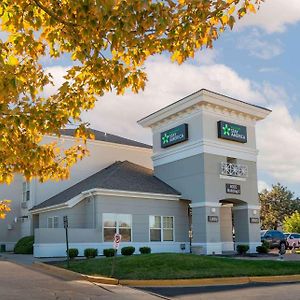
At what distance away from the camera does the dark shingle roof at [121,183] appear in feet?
96.6

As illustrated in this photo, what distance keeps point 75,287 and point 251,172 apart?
2038 cm

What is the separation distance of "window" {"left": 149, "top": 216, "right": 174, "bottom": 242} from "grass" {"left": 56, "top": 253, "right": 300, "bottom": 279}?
31.7 ft

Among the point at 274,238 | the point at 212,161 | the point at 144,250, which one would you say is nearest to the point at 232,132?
the point at 212,161

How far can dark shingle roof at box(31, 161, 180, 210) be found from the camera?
29.4 m

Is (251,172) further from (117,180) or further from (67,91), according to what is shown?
(67,91)

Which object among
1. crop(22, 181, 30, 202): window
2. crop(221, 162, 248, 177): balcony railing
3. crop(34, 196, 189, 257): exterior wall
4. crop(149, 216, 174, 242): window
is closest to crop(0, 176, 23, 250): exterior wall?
crop(22, 181, 30, 202): window

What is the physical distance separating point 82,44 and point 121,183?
23.1m

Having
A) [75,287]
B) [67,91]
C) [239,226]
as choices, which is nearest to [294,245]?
[239,226]

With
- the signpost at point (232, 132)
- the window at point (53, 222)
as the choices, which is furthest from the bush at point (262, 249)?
the window at point (53, 222)

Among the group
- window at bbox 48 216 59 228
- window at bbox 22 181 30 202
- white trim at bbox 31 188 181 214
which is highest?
window at bbox 22 181 30 202

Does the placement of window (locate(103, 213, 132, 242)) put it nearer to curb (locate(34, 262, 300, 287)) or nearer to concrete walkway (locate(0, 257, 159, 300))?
curb (locate(34, 262, 300, 287))

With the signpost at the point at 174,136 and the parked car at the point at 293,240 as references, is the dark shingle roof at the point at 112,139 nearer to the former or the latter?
the signpost at the point at 174,136

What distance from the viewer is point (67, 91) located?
845cm

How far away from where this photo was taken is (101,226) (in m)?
27.4
